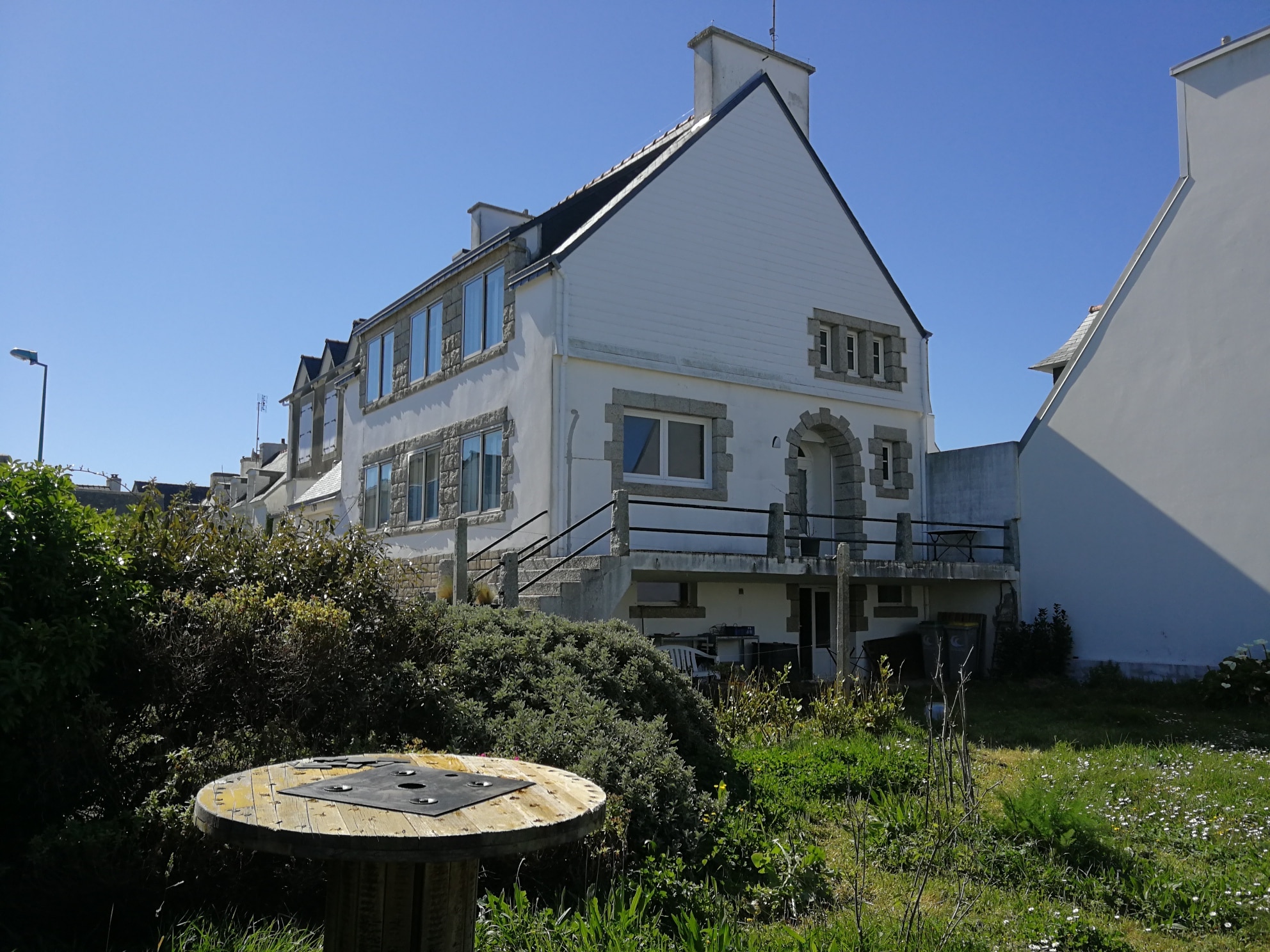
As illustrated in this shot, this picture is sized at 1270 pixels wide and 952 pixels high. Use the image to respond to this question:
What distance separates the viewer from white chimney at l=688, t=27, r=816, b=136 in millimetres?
18812

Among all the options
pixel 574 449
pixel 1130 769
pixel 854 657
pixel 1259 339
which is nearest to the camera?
pixel 1130 769

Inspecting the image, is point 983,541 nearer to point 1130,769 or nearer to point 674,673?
point 1130,769

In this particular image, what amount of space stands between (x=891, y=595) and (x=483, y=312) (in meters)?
9.26

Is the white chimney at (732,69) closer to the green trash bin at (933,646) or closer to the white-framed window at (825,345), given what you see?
the white-framed window at (825,345)

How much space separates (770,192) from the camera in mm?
18766

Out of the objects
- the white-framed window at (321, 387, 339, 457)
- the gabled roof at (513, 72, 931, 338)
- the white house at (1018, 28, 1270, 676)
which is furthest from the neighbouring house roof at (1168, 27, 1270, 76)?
the white-framed window at (321, 387, 339, 457)

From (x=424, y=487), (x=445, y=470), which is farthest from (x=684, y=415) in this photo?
(x=424, y=487)

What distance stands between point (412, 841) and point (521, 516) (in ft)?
44.1

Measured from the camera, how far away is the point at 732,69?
19.0 meters

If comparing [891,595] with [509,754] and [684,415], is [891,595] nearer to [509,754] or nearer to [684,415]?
[684,415]

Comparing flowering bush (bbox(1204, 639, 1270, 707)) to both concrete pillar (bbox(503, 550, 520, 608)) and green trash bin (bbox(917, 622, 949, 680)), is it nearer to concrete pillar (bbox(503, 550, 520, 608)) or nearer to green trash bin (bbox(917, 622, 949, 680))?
green trash bin (bbox(917, 622, 949, 680))

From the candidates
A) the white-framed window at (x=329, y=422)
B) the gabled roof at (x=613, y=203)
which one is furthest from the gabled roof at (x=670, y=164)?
the white-framed window at (x=329, y=422)

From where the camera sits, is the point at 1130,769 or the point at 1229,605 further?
the point at 1229,605

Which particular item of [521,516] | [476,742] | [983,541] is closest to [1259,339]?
[983,541]
